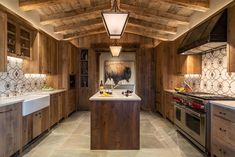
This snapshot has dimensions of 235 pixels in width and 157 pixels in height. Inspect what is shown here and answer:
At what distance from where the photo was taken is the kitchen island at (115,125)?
4094 mm

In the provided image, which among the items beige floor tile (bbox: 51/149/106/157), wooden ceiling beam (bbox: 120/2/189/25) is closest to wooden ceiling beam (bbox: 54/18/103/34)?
wooden ceiling beam (bbox: 120/2/189/25)

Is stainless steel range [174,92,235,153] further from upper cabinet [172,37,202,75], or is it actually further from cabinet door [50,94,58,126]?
cabinet door [50,94,58,126]

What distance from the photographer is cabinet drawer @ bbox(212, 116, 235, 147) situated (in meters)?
2.96

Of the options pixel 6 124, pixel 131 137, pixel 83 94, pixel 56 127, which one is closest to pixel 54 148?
pixel 6 124

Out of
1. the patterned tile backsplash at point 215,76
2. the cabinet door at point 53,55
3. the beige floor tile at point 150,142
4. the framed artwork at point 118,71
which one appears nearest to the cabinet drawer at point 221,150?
the beige floor tile at point 150,142

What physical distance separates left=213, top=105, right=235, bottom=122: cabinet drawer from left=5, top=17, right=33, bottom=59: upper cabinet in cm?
359

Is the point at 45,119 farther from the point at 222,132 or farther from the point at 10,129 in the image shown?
the point at 222,132

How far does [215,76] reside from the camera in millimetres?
4852

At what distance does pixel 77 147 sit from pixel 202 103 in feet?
7.87

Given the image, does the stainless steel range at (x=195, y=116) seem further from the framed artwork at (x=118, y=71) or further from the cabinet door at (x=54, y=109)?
the framed artwork at (x=118, y=71)

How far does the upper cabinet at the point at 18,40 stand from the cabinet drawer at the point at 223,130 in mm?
3644

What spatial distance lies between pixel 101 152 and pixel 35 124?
148cm

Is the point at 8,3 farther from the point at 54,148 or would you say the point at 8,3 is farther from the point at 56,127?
the point at 56,127

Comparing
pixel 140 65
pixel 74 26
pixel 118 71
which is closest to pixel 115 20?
pixel 74 26
